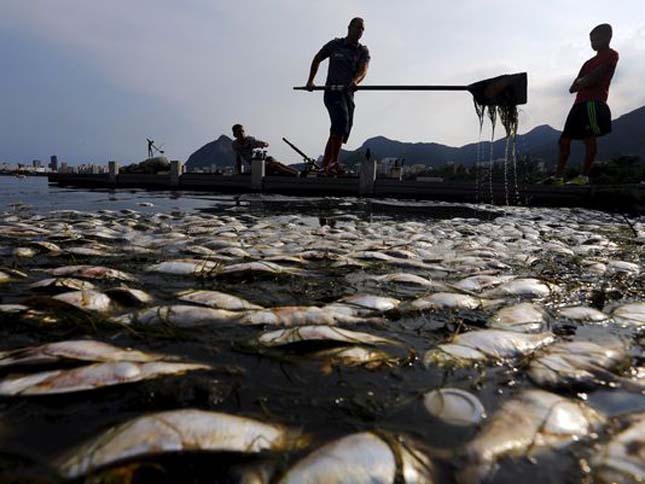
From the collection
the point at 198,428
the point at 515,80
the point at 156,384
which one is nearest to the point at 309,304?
the point at 156,384

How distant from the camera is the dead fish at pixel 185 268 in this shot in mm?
2688

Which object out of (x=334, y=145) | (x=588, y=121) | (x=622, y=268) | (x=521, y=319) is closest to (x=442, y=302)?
(x=521, y=319)

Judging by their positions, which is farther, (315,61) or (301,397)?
(315,61)

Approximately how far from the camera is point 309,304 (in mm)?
2139

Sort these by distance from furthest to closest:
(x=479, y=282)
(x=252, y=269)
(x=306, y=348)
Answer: (x=252, y=269) < (x=479, y=282) < (x=306, y=348)

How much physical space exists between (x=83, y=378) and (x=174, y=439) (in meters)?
0.45

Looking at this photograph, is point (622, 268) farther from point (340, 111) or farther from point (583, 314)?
point (340, 111)

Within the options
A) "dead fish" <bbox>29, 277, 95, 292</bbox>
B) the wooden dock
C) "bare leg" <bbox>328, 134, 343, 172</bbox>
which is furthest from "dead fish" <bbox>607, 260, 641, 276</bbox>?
"bare leg" <bbox>328, 134, 343, 172</bbox>

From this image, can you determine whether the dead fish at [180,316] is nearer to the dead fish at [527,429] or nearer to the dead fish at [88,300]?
the dead fish at [88,300]

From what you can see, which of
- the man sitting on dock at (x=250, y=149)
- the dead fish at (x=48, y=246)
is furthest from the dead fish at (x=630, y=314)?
the man sitting on dock at (x=250, y=149)

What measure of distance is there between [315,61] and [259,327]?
10.2 meters

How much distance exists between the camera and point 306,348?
1543mm

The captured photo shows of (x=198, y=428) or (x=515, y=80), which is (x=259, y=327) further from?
(x=515, y=80)

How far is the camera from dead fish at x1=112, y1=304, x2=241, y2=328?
68.9 inches
